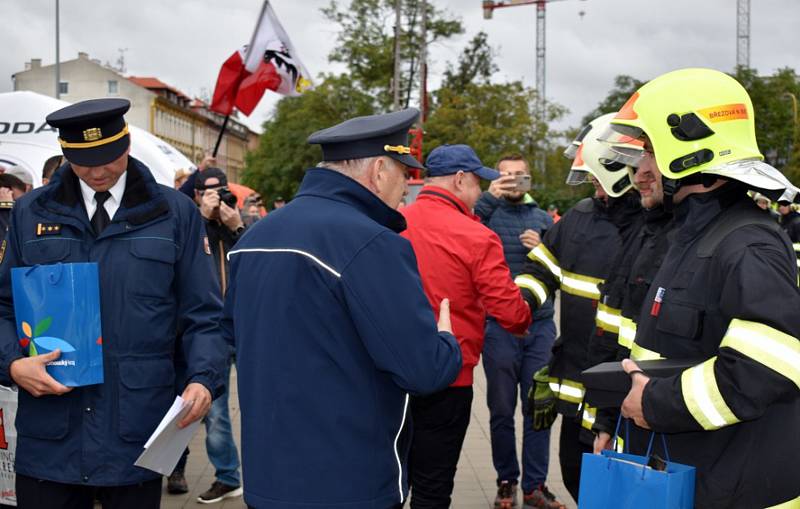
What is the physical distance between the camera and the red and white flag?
1101 cm

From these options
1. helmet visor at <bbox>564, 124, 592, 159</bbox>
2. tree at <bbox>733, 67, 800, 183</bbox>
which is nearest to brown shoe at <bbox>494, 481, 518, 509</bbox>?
helmet visor at <bbox>564, 124, 592, 159</bbox>

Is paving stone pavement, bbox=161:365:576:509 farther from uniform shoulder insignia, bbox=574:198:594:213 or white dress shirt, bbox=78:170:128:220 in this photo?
white dress shirt, bbox=78:170:128:220

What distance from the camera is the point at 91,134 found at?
3543mm

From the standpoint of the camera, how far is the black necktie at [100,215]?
3564 mm

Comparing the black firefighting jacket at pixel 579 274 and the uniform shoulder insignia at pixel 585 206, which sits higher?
the uniform shoulder insignia at pixel 585 206

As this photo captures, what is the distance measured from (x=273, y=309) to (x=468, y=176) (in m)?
2.63

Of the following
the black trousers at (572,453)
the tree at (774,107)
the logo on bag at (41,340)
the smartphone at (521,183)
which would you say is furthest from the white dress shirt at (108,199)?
the tree at (774,107)

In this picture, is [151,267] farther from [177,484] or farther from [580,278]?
[177,484]

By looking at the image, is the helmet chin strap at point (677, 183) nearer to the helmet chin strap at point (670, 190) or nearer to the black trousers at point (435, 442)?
the helmet chin strap at point (670, 190)

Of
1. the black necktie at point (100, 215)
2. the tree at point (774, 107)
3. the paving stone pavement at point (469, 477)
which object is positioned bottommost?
the paving stone pavement at point (469, 477)

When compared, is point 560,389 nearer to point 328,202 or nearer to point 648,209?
point 648,209

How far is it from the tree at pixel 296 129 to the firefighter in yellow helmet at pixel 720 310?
1624 inches

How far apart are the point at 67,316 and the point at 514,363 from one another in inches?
144

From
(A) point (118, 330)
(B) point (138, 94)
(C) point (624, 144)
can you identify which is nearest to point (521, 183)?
(C) point (624, 144)
